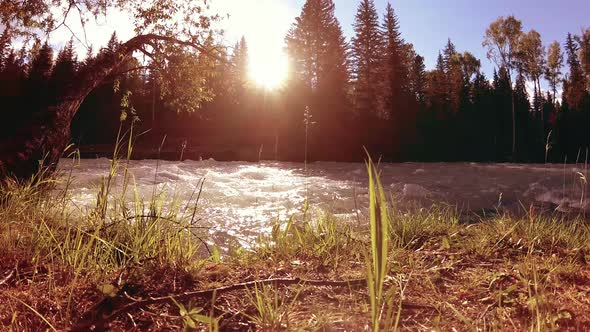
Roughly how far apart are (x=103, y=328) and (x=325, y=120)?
30.8m

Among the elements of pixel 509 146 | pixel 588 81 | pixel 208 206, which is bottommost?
pixel 208 206

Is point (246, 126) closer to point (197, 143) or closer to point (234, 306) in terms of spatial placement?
point (197, 143)

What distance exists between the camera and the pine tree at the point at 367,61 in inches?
1284

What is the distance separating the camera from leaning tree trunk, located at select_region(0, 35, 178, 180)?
487 centimetres

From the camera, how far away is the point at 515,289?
1821 mm

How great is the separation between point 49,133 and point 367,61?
31832 millimetres

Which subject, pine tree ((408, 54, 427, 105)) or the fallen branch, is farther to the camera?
pine tree ((408, 54, 427, 105))

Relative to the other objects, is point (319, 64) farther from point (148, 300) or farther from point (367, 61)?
point (148, 300)

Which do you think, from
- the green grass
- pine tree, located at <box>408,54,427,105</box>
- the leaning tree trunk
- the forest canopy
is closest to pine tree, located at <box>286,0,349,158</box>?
the forest canopy

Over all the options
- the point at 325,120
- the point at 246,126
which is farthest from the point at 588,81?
the point at 246,126

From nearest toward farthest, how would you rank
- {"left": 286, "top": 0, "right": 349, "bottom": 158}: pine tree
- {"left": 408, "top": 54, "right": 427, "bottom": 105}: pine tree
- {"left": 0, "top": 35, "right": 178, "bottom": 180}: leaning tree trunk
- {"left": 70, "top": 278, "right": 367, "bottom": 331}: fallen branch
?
{"left": 70, "top": 278, "right": 367, "bottom": 331}: fallen branch → {"left": 0, "top": 35, "right": 178, "bottom": 180}: leaning tree trunk → {"left": 286, "top": 0, "right": 349, "bottom": 158}: pine tree → {"left": 408, "top": 54, "right": 427, "bottom": 105}: pine tree

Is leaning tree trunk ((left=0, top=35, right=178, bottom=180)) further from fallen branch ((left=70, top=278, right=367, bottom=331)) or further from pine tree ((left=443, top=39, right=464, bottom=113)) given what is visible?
pine tree ((left=443, top=39, right=464, bottom=113))

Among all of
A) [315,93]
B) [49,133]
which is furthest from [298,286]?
[315,93]

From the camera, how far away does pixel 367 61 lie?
3406 centimetres
